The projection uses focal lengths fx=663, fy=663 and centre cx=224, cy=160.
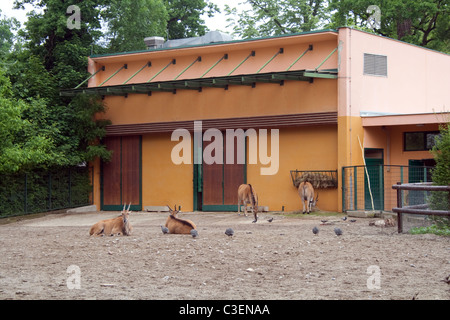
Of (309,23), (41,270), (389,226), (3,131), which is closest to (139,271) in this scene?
(41,270)

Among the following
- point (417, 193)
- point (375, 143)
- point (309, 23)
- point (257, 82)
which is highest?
point (309, 23)

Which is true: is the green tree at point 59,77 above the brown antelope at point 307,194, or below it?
above

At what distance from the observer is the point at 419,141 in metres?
24.5

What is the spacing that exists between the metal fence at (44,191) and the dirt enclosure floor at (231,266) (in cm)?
754

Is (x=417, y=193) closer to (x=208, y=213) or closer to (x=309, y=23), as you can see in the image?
(x=208, y=213)

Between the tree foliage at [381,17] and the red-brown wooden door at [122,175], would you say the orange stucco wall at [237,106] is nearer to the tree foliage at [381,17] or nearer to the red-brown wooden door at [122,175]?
the red-brown wooden door at [122,175]

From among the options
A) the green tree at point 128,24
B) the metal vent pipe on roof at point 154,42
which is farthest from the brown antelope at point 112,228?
the green tree at point 128,24

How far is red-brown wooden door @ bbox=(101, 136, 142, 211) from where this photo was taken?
2740 cm

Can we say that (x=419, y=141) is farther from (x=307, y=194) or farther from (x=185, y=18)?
(x=185, y=18)

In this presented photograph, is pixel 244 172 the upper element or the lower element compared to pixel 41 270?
upper

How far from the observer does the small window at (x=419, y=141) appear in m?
24.2

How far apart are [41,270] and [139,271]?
1.72 m

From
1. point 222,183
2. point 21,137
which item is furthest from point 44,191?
point 222,183

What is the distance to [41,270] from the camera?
1095 cm
